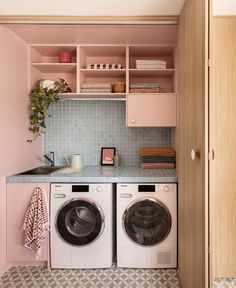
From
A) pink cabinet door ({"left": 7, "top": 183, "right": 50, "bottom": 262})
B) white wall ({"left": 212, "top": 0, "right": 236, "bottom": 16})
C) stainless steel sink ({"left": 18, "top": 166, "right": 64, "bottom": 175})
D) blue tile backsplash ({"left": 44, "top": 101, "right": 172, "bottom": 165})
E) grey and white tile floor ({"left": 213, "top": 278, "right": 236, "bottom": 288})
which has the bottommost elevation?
grey and white tile floor ({"left": 213, "top": 278, "right": 236, "bottom": 288})

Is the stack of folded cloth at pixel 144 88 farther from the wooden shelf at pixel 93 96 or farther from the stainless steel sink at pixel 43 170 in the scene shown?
the stainless steel sink at pixel 43 170

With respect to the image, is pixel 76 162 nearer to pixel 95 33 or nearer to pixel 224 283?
pixel 95 33

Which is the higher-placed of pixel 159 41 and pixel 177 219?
pixel 159 41

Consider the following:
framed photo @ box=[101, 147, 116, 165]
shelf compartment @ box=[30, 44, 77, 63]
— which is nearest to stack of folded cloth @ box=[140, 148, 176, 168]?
framed photo @ box=[101, 147, 116, 165]

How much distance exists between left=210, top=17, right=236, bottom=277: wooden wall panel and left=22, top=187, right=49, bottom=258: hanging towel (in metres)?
1.54

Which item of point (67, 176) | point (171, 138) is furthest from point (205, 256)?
point (171, 138)

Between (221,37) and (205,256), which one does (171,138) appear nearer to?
(221,37)

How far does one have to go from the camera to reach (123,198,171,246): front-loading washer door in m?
2.17

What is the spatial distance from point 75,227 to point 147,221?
2.30ft

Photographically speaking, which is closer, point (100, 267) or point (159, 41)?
point (100, 267)

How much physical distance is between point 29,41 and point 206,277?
2695 mm

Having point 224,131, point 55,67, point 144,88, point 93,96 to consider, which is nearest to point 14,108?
point 55,67

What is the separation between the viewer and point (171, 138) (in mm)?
2891

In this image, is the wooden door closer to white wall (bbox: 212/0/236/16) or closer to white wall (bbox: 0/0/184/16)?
white wall (bbox: 0/0/184/16)
